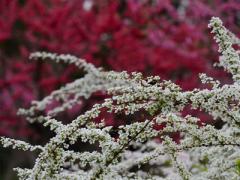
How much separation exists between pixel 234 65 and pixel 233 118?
0.86 ft

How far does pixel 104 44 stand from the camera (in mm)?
10078

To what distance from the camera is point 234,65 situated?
2.85m

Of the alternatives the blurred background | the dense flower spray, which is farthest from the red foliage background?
the dense flower spray

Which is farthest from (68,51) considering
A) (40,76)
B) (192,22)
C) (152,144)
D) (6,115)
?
(152,144)

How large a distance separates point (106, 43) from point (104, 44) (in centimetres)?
7

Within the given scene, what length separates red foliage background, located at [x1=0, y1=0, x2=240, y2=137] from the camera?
941cm

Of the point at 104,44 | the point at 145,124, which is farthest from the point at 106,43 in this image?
the point at 145,124

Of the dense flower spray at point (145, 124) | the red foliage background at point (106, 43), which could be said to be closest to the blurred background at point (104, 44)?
the red foliage background at point (106, 43)

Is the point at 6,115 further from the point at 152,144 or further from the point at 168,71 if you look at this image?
the point at 152,144

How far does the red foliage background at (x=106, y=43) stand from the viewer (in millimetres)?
9414

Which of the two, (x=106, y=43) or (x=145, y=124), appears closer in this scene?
(x=145, y=124)

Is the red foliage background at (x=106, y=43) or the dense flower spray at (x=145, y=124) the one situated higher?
the red foliage background at (x=106, y=43)

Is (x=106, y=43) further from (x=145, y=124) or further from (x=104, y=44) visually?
(x=145, y=124)

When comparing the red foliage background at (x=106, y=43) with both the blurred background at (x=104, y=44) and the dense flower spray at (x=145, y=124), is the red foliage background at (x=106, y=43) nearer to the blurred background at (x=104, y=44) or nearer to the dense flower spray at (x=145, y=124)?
the blurred background at (x=104, y=44)
